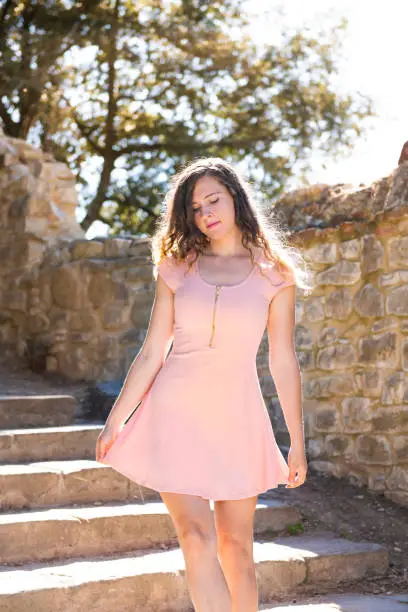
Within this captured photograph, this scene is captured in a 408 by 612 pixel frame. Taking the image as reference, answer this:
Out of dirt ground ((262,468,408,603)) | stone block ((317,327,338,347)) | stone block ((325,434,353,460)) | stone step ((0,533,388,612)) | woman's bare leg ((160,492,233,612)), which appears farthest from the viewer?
stone block ((317,327,338,347))

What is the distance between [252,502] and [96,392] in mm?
3834

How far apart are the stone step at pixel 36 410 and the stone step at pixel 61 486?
1039mm

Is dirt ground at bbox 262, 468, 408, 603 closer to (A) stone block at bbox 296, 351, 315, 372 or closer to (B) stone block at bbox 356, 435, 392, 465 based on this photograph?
(B) stone block at bbox 356, 435, 392, 465

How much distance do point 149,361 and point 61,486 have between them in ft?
6.51

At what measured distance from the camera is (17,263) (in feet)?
25.2

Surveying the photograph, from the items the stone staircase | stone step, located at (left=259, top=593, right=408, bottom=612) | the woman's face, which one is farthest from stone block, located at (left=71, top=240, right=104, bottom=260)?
the woman's face

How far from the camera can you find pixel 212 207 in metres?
2.81

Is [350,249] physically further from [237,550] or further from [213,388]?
[237,550]

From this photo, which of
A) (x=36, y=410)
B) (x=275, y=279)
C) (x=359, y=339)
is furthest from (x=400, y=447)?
(x=36, y=410)

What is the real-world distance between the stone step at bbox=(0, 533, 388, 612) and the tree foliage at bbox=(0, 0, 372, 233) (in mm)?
9308

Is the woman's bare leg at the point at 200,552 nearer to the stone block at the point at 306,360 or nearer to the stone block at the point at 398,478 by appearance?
the stone block at the point at 398,478

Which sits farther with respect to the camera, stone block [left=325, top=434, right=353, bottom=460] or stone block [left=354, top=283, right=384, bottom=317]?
stone block [left=325, top=434, right=353, bottom=460]

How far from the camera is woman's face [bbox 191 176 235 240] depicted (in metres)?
2.81

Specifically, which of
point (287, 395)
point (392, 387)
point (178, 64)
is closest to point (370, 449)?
point (392, 387)
